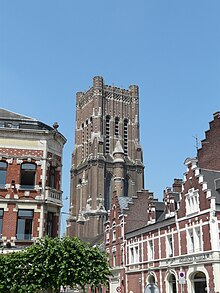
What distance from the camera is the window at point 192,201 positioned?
A: 105 feet

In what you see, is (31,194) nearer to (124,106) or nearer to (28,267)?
(28,267)

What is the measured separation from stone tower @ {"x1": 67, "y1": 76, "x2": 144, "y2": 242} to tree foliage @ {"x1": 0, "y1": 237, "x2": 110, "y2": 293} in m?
66.1

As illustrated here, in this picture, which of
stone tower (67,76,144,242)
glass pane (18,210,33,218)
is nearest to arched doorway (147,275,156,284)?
glass pane (18,210,33,218)

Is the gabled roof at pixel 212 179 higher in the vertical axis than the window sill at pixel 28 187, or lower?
higher

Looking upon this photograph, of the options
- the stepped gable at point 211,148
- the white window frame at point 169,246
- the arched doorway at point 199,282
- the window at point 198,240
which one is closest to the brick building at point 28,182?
the white window frame at point 169,246

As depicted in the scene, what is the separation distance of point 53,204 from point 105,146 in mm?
73435

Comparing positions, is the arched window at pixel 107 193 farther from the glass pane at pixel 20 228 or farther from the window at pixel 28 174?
the glass pane at pixel 20 228

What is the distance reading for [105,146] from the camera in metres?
104

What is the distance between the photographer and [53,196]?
30484 mm

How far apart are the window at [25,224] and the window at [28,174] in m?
2.12

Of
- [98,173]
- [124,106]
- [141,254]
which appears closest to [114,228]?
[141,254]

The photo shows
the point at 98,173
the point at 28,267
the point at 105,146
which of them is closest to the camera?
the point at 28,267

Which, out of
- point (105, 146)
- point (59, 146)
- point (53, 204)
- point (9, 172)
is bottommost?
point (53, 204)

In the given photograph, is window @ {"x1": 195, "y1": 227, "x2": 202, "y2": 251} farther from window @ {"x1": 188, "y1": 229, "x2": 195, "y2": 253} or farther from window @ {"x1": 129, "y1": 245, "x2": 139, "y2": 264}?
window @ {"x1": 129, "y1": 245, "x2": 139, "y2": 264}
